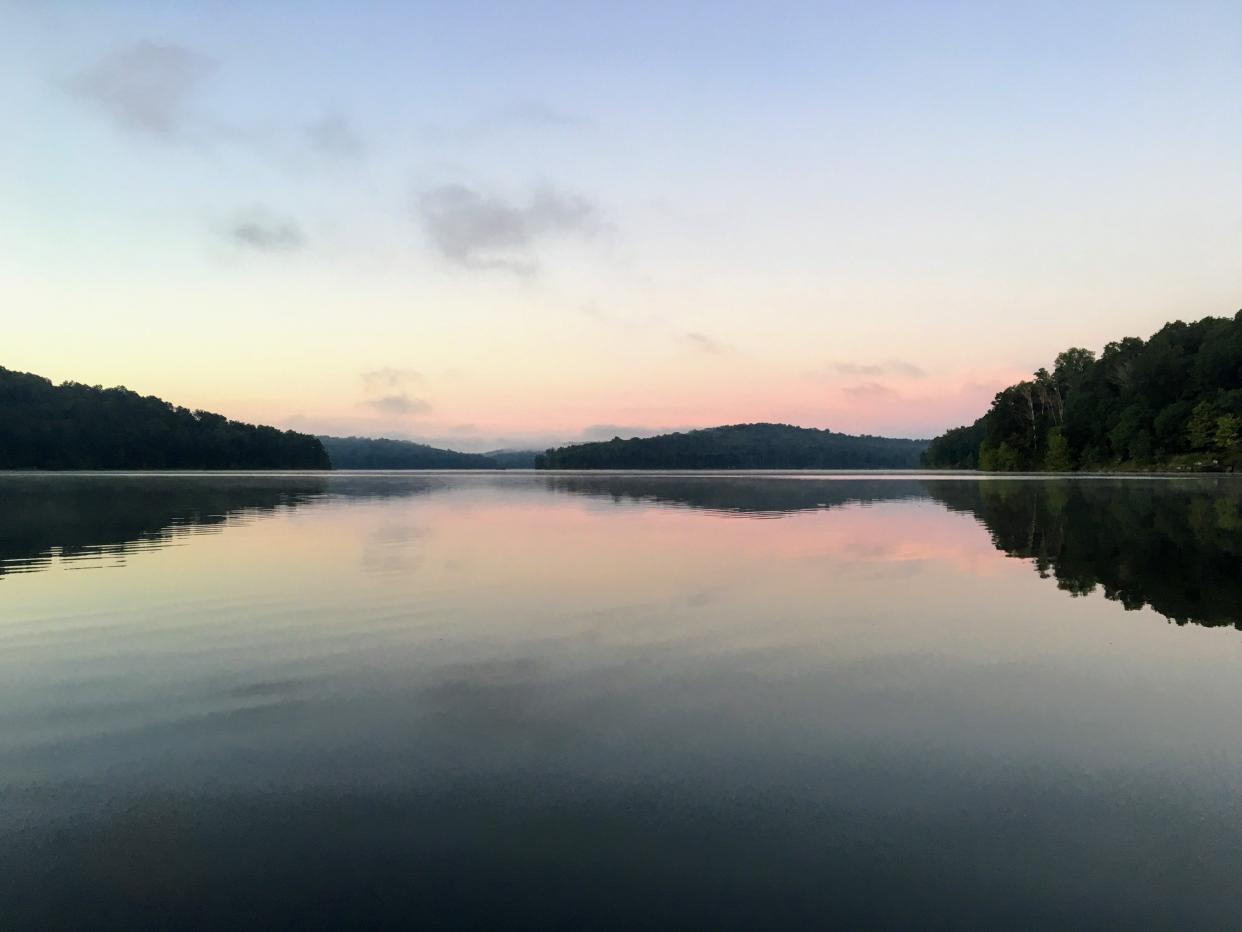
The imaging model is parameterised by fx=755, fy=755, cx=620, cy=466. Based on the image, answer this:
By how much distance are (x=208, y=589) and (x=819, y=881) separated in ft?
50.0

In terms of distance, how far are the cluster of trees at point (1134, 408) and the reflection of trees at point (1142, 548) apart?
265ft

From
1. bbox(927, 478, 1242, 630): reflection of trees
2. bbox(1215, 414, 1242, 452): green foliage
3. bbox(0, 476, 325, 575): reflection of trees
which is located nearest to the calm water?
bbox(927, 478, 1242, 630): reflection of trees

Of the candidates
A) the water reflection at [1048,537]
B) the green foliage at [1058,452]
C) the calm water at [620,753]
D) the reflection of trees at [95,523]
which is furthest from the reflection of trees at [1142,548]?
the green foliage at [1058,452]

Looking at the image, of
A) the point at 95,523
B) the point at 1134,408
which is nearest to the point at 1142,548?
the point at 95,523

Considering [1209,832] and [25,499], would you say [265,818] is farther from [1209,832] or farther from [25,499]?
[25,499]

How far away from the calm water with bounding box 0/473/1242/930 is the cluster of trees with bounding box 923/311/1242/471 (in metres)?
116

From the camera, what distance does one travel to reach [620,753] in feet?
24.0

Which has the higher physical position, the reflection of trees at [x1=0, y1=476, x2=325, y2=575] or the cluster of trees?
the cluster of trees

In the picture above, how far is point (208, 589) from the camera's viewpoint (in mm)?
16344

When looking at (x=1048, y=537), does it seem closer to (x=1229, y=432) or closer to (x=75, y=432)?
(x=1229, y=432)

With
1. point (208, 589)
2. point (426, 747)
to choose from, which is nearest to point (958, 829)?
point (426, 747)

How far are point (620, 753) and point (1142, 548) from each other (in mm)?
22711

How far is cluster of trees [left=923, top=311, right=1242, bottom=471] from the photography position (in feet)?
357

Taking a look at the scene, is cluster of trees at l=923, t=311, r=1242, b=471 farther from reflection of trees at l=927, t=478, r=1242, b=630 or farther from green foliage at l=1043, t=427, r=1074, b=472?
reflection of trees at l=927, t=478, r=1242, b=630
